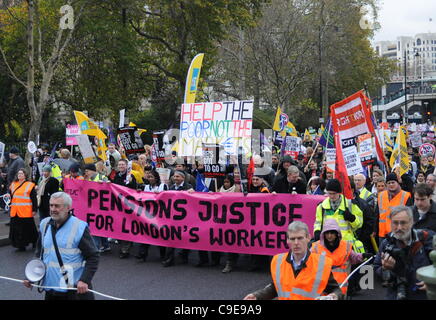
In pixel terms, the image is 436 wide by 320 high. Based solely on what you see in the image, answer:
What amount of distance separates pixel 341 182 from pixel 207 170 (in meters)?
3.00

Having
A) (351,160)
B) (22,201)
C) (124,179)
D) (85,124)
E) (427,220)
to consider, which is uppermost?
(85,124)

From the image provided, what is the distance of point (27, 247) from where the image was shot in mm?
11156

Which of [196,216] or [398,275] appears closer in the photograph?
[398,275]

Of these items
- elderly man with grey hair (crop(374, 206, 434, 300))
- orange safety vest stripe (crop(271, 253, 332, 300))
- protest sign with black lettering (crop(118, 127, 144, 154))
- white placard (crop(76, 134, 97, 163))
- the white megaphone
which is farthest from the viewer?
protest sign with black lettering (crop(118, 127, 144, 154))

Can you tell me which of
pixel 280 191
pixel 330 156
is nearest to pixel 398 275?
pixel 280 191

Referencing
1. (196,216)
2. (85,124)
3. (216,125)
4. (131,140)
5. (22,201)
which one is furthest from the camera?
(85,124)

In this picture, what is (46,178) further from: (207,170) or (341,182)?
(341,182)

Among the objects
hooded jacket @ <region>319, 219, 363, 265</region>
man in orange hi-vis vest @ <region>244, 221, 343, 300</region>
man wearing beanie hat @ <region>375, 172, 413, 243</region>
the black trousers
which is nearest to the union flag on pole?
man wearing beanie hat @ <region>375, 172, 413, 243</region>

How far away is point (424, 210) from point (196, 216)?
3.88 metres

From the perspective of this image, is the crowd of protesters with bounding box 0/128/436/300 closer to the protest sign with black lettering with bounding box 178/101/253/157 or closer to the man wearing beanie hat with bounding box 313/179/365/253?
the man wearing beanie hat with bounding box 313/179/365/253

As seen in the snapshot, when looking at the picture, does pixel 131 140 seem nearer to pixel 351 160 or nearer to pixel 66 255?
pixel 351 160

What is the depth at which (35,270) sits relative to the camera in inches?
194

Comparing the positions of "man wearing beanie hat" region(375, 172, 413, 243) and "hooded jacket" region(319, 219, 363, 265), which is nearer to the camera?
"hooded jacket" region(319, 219, 363, 265)

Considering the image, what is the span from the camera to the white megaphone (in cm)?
488
